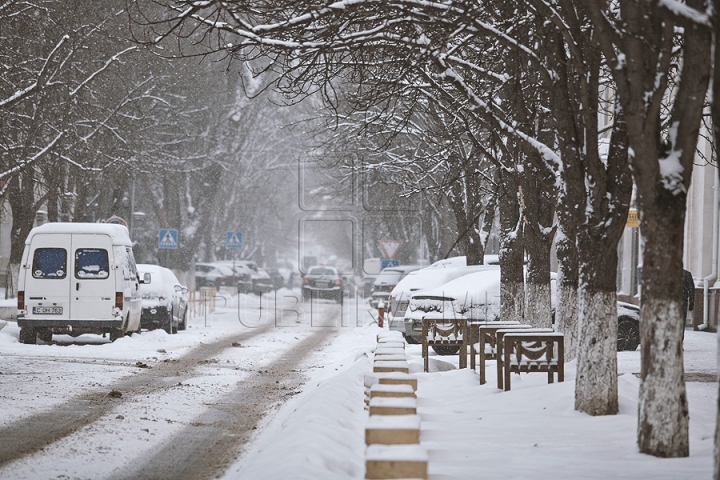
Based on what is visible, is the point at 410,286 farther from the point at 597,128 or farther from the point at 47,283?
the point at 597,128

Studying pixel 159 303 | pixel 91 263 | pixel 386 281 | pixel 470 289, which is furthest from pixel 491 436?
pixel 386 281

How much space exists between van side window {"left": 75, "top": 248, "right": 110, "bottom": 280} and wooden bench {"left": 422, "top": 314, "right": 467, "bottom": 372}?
7.73m

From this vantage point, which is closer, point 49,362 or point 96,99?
point 49,362

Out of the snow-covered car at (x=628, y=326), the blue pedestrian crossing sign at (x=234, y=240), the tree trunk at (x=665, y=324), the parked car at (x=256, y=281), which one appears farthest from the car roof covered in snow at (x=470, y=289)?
the parked car at (x=256, y=281)

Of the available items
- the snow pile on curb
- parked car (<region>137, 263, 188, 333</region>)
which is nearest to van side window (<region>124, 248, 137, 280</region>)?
parked car (<region>137, 263, 188, 333</region>)

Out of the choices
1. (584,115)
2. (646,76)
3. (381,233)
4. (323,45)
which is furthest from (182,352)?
(381,233)

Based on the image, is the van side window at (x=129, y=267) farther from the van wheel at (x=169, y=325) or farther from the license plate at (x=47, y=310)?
the van wheel at (x=169, y=325)

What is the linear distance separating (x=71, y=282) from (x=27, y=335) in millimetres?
1343

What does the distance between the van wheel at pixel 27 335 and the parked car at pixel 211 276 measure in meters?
34.8

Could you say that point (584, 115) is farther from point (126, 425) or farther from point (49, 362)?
point (49, 362)

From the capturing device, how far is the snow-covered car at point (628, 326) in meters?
19.0

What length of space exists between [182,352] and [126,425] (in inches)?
384

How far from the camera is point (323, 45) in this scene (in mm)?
9953

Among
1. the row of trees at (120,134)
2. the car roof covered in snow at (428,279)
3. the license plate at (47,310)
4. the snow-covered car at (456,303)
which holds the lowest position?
the license plate at (47,310)
